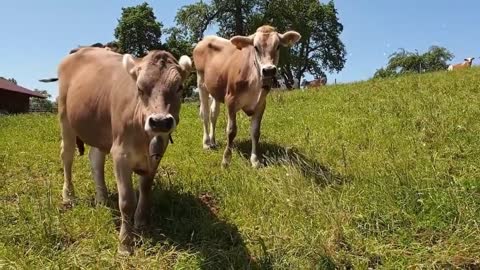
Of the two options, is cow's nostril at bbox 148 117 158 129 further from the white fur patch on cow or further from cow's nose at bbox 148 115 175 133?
the white fur patch on cow

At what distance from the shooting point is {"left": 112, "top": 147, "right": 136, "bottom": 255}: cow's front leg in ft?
18.4

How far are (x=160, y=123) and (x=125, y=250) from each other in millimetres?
1509

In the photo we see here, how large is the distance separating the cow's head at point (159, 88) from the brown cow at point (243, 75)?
3086mm

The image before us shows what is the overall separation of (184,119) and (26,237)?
377 inches

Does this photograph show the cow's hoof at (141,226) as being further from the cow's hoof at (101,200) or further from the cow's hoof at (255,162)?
the cow's hoof at (255,162)

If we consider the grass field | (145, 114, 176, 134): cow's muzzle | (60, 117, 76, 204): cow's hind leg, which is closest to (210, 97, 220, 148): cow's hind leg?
the grass field

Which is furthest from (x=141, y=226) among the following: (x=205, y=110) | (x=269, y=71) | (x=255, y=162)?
(x=205, y=110)

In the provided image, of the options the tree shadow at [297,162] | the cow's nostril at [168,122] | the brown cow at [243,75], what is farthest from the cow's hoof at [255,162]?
the cow's nostril at [168,122]

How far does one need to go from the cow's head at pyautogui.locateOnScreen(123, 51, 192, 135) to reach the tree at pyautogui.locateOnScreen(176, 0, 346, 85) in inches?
1984

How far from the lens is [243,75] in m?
9.47

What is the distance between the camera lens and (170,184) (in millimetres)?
7344

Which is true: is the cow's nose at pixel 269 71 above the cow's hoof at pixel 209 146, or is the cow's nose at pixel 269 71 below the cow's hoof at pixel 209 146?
above

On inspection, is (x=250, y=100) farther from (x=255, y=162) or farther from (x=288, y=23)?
(x=288, y=23)

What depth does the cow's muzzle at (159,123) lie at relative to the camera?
4906mm
